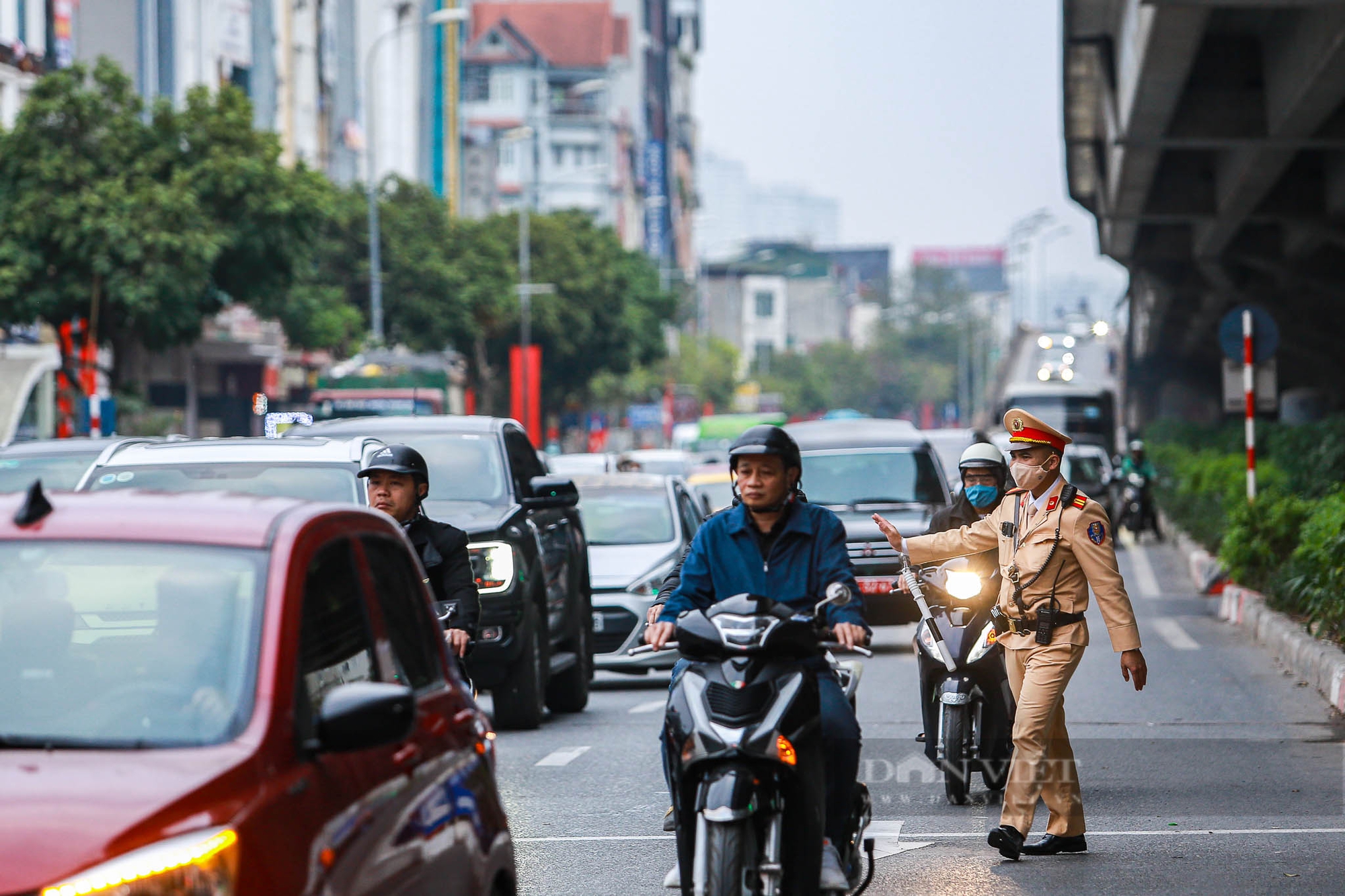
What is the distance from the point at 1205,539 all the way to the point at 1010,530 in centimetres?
1964

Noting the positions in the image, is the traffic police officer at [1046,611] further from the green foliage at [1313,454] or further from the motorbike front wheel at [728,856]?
the green foliage at [1313,454]

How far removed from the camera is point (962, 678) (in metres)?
9.20

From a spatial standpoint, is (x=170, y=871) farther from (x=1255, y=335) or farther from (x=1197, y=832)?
(x=1255, y=335)

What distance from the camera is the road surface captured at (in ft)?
25.6

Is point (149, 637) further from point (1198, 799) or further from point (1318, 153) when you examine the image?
point (1318, 153)

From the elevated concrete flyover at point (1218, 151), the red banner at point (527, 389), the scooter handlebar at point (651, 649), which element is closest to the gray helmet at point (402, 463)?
the scooter handlebar at point (651, 649)

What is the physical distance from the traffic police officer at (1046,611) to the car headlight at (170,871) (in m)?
4.47

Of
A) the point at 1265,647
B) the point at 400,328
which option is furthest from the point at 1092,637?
the point at 400,328

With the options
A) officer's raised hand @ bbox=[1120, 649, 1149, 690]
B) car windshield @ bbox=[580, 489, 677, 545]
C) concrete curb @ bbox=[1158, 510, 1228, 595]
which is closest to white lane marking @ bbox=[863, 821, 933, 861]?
officer's raised hand @ bbox=[1120, 649, 1149, 690]

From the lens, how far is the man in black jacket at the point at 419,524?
821 centimetres

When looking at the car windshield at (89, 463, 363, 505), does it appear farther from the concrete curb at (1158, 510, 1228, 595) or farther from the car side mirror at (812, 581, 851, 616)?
the concrete curb at (1158, 510, 1228, 595)

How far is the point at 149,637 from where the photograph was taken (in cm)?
439

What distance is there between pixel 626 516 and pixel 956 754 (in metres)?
8.09

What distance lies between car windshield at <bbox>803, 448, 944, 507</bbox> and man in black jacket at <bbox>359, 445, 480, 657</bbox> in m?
10.6
